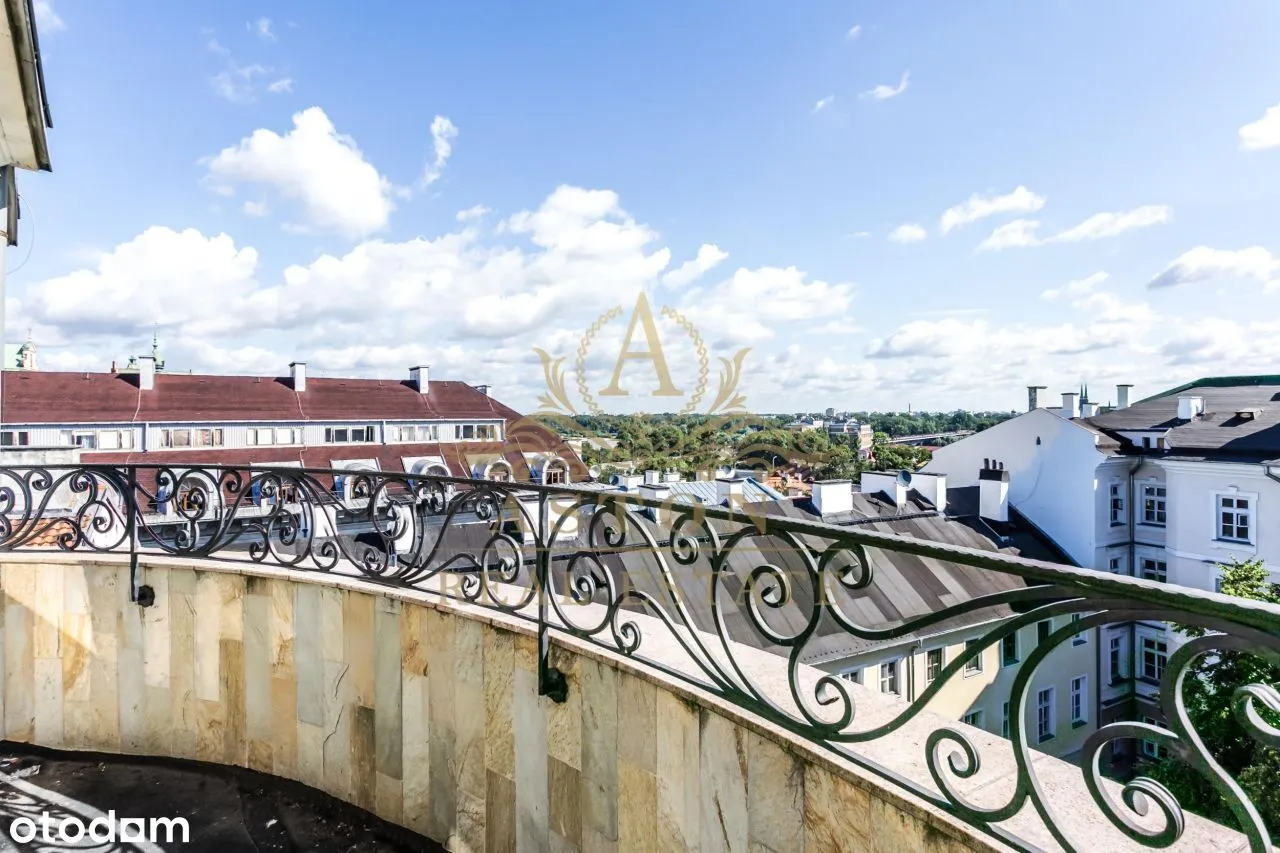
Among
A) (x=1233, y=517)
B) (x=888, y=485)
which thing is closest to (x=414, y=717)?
(x=888, y=485)

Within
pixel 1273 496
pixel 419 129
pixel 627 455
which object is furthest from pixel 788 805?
pixel 1273 496

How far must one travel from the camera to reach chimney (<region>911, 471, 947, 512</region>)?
21.0 meters

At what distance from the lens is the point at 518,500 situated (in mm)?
2895

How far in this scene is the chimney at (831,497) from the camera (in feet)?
56.5

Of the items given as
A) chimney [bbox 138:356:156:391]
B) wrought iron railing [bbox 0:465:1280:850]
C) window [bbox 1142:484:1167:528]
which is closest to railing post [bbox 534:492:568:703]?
wrought iron railing [bbox 0:465:1280:850]

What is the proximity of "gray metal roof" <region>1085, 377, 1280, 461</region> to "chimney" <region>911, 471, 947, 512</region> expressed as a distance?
798 cm

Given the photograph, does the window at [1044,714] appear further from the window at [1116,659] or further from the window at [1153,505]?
the window at [1153,505]

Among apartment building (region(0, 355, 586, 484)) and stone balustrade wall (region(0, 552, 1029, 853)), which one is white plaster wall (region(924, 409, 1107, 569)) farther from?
stone balustrade wall (region(0, 552, 1029, 853))

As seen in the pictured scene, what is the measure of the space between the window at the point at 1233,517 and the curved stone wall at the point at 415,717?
24.9 metres

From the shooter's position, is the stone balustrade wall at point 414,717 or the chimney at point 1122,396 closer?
the stone balustrade wall at point 414,717

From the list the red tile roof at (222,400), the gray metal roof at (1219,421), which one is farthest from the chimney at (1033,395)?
the red tile roof at (222,400)

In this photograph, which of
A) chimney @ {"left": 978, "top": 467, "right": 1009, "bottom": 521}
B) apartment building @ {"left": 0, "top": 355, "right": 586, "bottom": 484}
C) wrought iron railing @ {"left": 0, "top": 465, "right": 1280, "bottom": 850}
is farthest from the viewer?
apartment building @ {"left": 0, "top": 355, "right": 586, "bottom": 484}

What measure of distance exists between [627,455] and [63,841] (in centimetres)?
343

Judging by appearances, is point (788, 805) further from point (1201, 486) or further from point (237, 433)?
point (237, 433)
